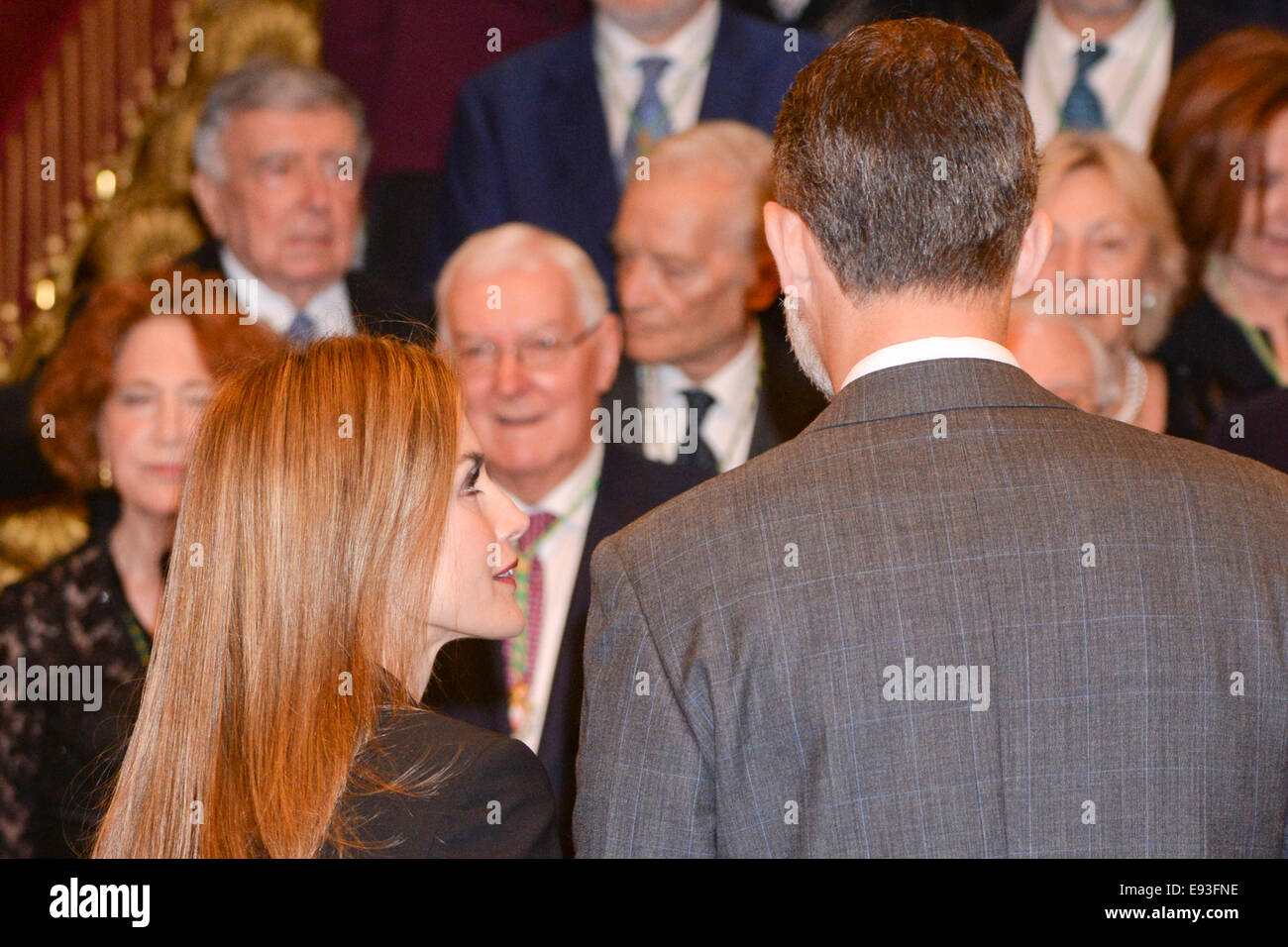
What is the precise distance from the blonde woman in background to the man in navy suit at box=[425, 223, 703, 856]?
984 millimetres

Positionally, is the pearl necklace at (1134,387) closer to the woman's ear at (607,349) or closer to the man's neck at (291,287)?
the woman's ear at (607,349)

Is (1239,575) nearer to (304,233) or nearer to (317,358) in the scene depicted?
(317,358)

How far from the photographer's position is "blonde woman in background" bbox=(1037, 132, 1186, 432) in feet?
9.55

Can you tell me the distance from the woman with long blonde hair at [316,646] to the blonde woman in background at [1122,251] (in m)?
1.90

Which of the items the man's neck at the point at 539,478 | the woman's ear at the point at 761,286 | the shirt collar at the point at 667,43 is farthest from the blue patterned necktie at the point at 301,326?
the woman's ear at the point at 761,286

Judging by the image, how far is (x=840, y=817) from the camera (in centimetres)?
104

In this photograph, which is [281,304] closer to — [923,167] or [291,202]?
[291,202]

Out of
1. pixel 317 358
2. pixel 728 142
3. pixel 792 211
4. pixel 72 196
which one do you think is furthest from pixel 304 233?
pixel 792 211

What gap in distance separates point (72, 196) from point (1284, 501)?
114 inches

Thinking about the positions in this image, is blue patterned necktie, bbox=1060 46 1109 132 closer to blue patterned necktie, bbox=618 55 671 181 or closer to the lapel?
blue patterned necktie, bbox=618 55 671 181

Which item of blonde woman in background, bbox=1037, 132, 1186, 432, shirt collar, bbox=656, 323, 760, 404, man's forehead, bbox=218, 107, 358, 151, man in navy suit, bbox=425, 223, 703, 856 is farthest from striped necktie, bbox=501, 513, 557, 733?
blonde woman in background, bbox=1037, 132, 1186, 432

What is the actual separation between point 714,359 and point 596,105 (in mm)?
645

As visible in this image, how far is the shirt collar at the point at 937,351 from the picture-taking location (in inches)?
43.9

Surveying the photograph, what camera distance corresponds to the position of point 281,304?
3.07 meters
